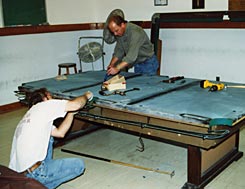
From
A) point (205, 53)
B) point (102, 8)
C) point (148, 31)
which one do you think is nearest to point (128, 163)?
point (205, 53)

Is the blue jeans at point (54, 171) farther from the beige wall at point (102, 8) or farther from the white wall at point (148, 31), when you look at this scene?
the beige wall at point (102, 8)

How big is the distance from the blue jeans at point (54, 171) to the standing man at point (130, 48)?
1.41 m

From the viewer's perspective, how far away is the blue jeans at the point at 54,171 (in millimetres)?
2305

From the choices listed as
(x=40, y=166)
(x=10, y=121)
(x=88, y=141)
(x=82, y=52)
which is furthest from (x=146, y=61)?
(x=40, y=166)

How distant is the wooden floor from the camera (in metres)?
2.96

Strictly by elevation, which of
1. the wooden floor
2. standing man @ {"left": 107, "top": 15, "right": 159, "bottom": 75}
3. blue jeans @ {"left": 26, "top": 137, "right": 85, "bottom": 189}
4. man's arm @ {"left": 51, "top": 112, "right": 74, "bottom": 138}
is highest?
standing man @ {"left": 107, "top": 15, "right": 159, "bottom": 75}

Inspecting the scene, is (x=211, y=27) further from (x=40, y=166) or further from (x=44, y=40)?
(x=40, y=166)

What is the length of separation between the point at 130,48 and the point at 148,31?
2.06m

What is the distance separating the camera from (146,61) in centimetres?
446

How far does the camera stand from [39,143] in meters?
2.22

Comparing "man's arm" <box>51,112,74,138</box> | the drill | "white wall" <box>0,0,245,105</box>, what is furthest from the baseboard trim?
the drill

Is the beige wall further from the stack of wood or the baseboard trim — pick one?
the stack of wood

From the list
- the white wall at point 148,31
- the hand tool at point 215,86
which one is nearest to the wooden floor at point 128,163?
the hand tool at point 215,86

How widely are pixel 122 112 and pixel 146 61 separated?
1.70m
